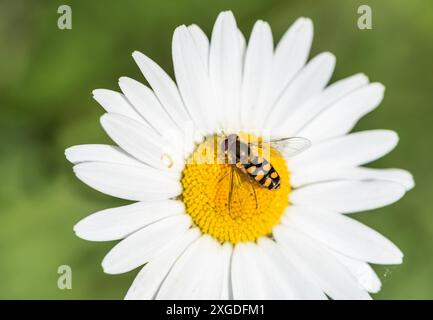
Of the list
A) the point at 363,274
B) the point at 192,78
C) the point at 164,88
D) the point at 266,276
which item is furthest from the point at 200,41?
the point at 363,274

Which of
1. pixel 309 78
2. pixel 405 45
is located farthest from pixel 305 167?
pixel 405 45

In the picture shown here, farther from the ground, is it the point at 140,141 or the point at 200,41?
the point at 200,41

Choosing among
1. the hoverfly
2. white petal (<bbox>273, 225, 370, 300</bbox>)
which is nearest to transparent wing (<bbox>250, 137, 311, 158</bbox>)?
the hoverfly

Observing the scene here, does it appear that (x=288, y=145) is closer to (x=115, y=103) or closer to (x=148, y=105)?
(x=148, y=105)

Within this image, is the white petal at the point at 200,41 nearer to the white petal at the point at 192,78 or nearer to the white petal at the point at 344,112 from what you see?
Answer: the white petal at the point at 192,78

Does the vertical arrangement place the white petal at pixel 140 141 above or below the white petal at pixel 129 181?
above

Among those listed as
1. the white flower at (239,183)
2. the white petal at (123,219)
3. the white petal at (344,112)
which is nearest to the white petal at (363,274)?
the white flower at (239,183)
